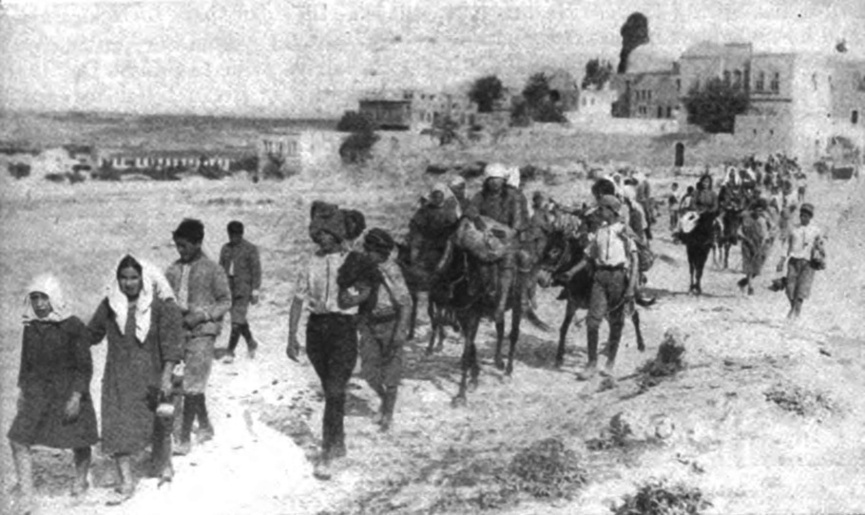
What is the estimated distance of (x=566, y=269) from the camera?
33.4 feet

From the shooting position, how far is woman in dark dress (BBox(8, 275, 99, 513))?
639cm

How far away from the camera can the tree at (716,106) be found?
4697 centimetres

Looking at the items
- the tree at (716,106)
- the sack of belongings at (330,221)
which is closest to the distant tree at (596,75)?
the tree at (716,106)

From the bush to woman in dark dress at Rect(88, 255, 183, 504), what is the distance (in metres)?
34.7

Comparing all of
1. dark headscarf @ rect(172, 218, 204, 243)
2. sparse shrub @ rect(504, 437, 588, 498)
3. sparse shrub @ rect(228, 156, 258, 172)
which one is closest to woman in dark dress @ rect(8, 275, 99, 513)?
dark headscarf @ rect(172, 218, 204, 243)

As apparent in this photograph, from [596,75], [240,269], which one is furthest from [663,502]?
[596,75]

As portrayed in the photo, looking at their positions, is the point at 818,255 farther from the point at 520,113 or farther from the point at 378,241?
the point at 520,113

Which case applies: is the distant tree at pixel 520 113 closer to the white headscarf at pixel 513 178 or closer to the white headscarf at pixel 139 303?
the white headscarf at pixel 513 178

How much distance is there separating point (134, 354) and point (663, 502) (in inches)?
136

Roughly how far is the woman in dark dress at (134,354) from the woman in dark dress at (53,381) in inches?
5.1

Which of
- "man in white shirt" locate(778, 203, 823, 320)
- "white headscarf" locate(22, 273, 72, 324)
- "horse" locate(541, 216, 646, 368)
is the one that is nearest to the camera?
"white headscarf" locate(22, 273, 72, 324)

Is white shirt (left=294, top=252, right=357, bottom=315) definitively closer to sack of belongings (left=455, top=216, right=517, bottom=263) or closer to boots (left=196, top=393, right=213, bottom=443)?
boots (left=196, top=393, right=213, bottom=443)

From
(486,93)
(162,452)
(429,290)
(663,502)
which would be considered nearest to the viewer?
(663,502)

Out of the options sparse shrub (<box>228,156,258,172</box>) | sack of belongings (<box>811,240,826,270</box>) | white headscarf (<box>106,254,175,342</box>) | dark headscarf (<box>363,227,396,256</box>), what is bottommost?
white headscarf (<box>106,254,175,342</box>)
